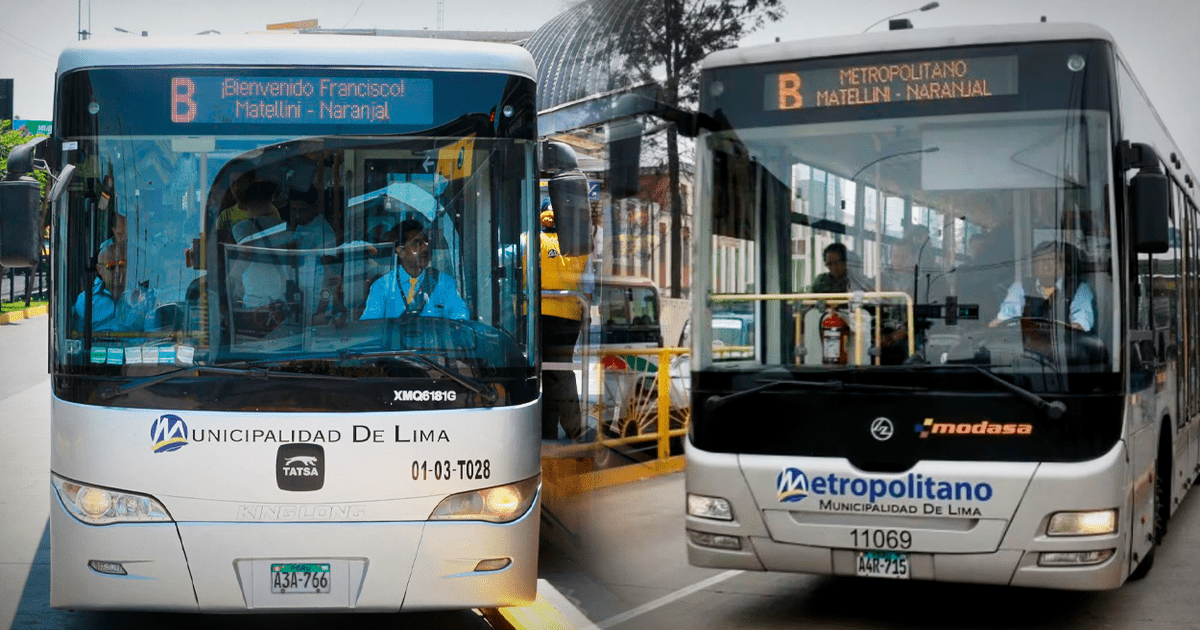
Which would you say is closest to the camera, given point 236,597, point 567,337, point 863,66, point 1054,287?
point 236,597

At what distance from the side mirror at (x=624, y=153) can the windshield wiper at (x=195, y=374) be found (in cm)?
319

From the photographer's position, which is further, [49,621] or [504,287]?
[49,621]

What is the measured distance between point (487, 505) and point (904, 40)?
308 cm

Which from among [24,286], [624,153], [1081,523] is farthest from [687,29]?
[24,286]

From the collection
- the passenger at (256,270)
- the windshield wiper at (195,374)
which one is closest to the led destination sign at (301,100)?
the passenger at (256,270)

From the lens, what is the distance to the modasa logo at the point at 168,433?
560cm

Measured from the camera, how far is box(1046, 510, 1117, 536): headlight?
20.2 feet

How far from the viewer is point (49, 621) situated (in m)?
6.75

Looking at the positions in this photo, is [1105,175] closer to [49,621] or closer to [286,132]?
[286,132]

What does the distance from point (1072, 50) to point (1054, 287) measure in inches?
44.1

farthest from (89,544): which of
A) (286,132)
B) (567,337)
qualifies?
(567,337)

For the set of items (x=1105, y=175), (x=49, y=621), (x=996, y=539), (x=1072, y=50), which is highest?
(x=1072, y=50)

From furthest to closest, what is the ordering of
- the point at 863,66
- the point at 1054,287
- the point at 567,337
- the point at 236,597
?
the point at 567,337 → the point at 863,66 → the point at 1054,287 → the point at 236,597

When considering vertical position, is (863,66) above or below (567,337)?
above
